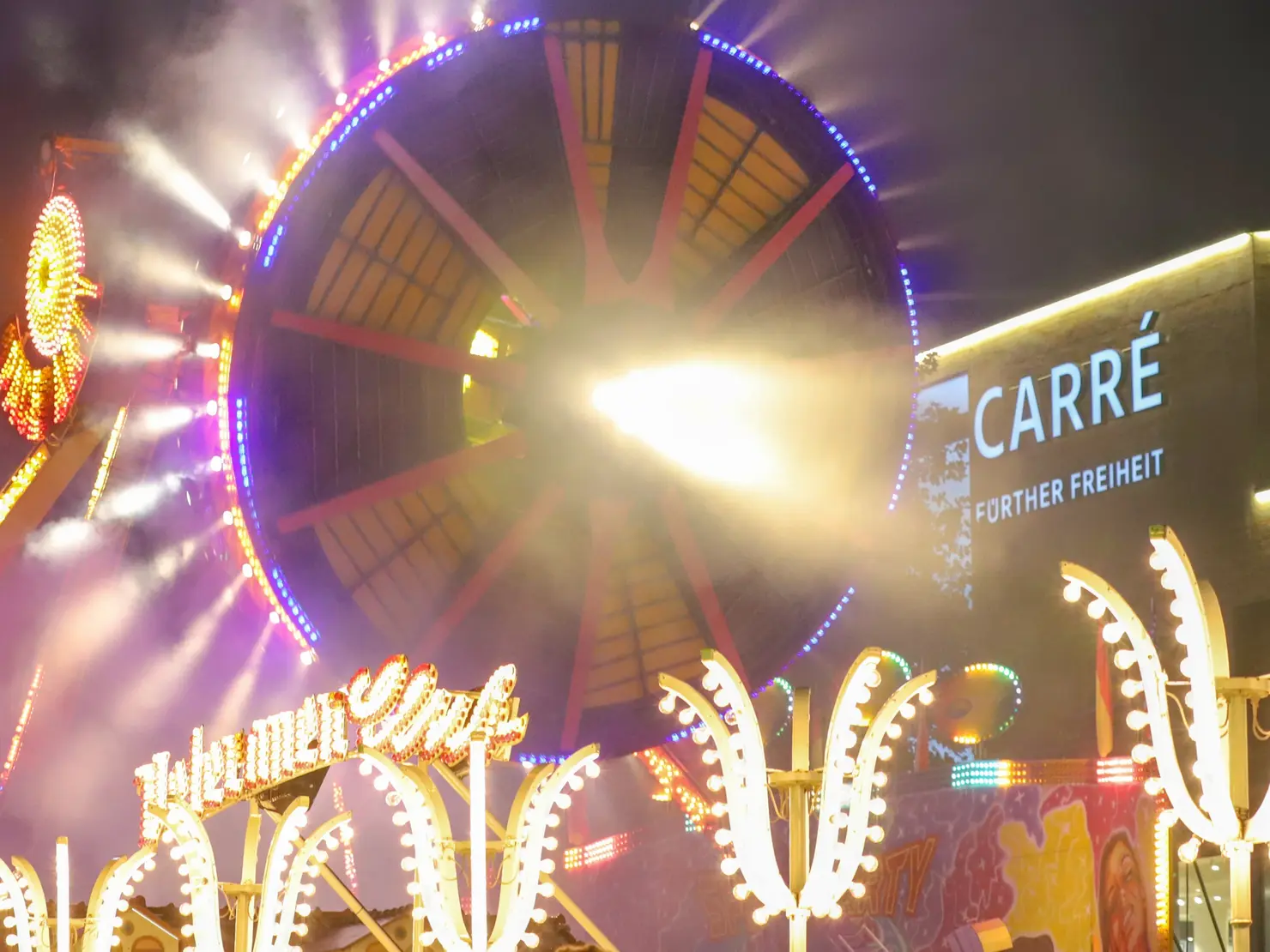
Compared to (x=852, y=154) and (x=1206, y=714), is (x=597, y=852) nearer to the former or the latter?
(x=852, y=154)

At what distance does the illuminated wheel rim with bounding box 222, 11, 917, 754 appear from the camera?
1902 cm

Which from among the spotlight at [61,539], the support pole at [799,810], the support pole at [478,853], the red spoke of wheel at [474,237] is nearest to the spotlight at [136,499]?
the spotlight at [61,539]

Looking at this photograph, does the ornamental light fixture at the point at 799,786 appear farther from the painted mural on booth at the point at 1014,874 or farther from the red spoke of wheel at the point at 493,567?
the red spoke of wheel at the point at 493,567

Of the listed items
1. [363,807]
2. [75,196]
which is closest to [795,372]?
Result: [75,196]

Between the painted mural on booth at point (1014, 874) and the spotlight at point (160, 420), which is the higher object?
the spotlight at point (160, 420)

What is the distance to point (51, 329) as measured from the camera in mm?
23031

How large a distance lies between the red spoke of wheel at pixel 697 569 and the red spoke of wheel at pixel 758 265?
2.40m

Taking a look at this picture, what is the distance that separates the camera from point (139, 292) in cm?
2330

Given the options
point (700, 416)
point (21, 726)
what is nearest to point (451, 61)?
point (700, 416)

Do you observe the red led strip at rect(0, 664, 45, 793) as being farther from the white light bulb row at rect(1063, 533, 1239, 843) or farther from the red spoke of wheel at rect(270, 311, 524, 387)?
the white light bulb row at rect(1063, 533, 1239, 843)

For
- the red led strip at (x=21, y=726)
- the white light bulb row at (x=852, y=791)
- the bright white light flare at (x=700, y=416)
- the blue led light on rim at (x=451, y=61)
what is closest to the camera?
the white light bulb row at (x=852, y=791)

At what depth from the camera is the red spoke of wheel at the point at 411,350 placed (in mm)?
18938

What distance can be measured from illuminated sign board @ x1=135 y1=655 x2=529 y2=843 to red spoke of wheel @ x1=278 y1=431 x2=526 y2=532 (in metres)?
1.98

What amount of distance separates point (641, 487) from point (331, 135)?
6364 millimetres
